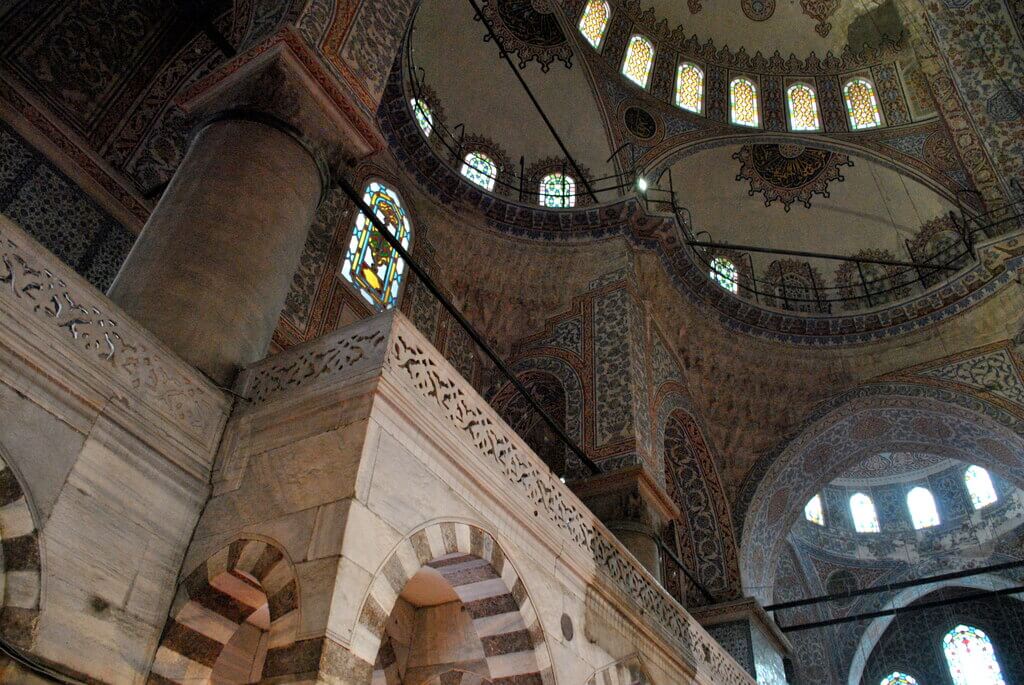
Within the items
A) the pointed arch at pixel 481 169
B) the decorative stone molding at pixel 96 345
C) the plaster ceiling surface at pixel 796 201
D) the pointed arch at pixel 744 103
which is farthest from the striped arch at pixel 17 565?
the pointed arch at pixel 744 103

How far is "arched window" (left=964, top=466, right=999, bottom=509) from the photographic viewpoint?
15453 mm

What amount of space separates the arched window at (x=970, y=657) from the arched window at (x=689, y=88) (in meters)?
10.9

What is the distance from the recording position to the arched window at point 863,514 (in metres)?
16.4

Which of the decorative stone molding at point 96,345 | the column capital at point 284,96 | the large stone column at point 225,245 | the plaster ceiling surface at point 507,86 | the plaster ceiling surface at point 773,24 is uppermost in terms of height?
the plaster ceiling surface at point 773,24

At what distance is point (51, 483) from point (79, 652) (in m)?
0.64

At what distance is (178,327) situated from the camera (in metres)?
4.22

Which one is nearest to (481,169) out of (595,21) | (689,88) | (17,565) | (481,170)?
(481,170)

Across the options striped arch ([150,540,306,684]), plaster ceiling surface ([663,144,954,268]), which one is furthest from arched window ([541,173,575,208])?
striped arch ([150,540,306,684])

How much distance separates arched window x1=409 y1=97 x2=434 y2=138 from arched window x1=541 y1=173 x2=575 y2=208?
1.77 metres

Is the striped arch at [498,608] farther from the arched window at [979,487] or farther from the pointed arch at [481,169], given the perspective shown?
the arched window at [979,487]

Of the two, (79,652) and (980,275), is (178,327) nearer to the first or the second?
(79,652)

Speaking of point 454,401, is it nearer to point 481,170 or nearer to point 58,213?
point 58,213

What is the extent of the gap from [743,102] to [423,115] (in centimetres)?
568

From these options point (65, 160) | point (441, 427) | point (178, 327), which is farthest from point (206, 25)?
point (441, 427)
